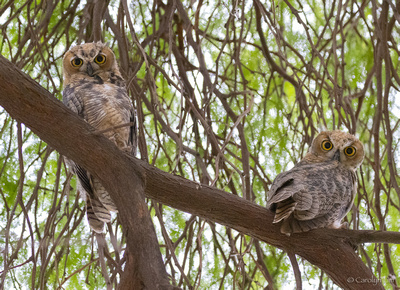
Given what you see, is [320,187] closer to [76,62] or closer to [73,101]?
[73,101]

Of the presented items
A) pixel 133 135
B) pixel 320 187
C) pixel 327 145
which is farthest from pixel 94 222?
pixel 327 145

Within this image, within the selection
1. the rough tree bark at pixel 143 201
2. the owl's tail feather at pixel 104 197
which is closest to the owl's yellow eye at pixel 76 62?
the owl's tail feather at pixel 104 197

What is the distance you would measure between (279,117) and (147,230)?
1.40 m

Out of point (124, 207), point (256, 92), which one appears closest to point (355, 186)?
point (256, 92)

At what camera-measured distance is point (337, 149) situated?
95.3 inches

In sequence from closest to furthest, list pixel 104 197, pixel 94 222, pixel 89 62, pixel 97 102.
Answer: pixel 94 222
pixel 104 197
pixel 97 102
pixel 89 62

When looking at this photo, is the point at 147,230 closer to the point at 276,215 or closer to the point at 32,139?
the point at 276,215

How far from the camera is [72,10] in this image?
2.56 metres

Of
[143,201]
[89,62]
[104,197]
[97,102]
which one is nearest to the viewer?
[143,201]

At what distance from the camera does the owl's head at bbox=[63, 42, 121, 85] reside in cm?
234

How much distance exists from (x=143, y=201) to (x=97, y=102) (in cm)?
86

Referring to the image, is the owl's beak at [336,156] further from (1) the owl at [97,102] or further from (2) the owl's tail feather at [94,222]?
(2) the owl's tail feather at [94,222]

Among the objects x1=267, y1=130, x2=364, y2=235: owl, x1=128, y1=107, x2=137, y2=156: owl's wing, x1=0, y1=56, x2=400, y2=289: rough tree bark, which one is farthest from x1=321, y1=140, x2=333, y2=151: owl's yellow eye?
x1=128, y1=107, x2=137, y2=156: owl's wing

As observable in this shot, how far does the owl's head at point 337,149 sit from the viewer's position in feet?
7.83
